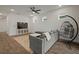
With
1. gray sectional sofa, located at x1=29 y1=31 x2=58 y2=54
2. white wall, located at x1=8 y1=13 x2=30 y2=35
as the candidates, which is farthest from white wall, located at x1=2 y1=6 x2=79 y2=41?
gray sectional sofa, located at x1=29 y1=31 x2=58 y2=54

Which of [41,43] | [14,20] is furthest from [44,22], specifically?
[14,20]

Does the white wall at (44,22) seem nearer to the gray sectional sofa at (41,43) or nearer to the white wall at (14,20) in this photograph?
the white wall at (14,20)

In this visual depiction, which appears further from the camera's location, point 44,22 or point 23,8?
point 44,22

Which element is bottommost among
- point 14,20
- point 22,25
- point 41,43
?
point 41,43

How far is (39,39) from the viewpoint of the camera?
192cm

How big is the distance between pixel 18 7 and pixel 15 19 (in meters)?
0.26

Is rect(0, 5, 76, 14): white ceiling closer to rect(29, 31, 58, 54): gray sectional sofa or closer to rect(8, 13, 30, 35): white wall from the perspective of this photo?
rect(8, 13, 30, 35): white wall

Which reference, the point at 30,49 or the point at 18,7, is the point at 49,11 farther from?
the point at 30,49

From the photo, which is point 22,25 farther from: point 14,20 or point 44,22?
point 44,22

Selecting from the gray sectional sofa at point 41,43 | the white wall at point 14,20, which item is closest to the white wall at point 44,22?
the white wall at point 14,20

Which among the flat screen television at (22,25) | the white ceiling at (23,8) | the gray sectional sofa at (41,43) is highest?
the white ceiling at (23,8)

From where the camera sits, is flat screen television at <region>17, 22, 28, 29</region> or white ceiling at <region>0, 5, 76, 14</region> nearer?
white ceiling at <region>0, 5, 76, 14</region>
